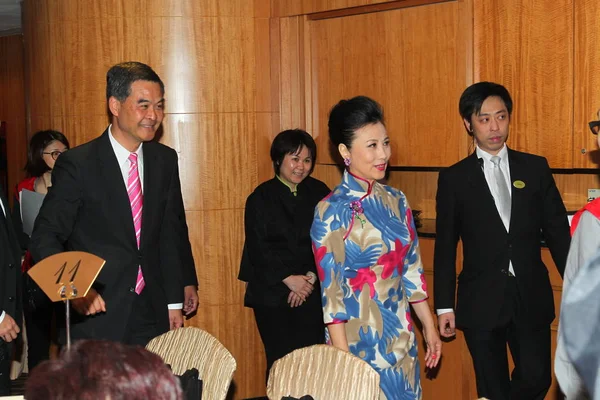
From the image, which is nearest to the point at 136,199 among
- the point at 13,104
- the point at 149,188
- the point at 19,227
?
the point at 149,188

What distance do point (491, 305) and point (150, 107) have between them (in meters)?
1.94

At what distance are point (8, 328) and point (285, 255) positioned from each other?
6.59 ft

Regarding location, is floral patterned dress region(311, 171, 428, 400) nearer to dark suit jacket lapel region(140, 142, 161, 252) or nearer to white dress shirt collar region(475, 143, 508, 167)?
dark suit jacket lapel region(140, 142, 161, 252)

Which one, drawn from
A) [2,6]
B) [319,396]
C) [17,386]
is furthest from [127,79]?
[2,6]

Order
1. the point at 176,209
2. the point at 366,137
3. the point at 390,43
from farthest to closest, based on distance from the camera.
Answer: the point at 390,43, the point at 176,209, the point at 366,137

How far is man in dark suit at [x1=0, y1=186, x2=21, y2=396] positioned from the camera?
3.89m

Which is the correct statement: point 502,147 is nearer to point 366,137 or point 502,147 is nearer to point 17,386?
point 366,137

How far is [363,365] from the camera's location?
2.71 m

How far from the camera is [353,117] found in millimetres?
3600

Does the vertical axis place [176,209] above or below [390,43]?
below

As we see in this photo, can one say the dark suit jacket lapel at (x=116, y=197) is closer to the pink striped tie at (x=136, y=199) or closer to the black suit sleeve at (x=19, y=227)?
the pink striped tie at (x=136, y=199)

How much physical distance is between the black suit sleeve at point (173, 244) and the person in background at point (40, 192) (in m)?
1.25

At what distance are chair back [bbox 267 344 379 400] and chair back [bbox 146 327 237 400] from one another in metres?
0.16

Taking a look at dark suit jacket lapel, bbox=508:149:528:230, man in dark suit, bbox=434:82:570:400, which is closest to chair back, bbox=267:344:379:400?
man in dark suit, bbox=434:82:570:400
